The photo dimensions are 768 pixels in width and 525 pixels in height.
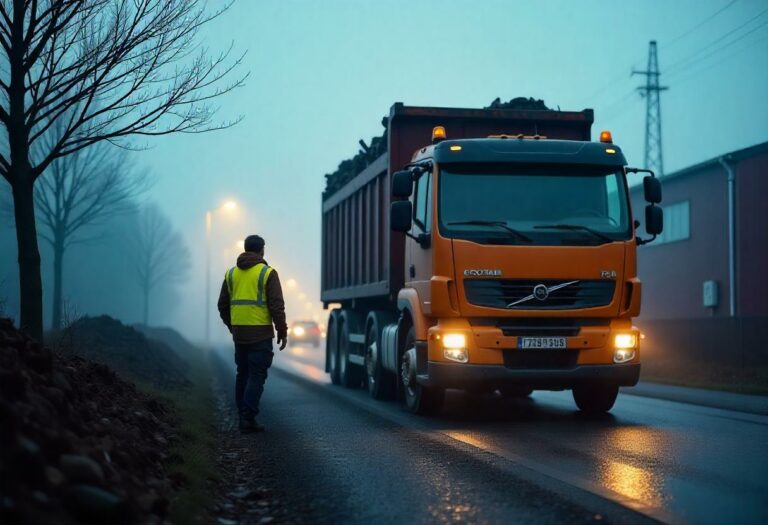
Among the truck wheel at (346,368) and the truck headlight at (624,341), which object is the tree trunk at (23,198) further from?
the truck wheel at (346,368)

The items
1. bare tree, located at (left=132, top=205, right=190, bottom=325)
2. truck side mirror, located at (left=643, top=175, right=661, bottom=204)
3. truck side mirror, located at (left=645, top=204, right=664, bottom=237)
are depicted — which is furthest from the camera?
bare tree, located at (left=132, top=205, right=190, bottom=325)

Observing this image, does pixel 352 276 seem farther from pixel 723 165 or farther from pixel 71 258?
pixel 71 258

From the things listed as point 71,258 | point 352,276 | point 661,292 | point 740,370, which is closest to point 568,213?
point 352,276

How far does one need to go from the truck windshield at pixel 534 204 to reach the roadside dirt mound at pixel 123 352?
6104mm

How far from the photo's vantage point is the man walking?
→ 1045 centimetres

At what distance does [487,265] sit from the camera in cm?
1064

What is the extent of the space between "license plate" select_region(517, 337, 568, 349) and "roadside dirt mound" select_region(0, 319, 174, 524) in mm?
4262

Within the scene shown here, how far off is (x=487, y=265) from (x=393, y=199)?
120 inches

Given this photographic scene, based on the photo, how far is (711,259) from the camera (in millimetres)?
30375

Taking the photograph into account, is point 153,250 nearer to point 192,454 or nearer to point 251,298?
point 251,298

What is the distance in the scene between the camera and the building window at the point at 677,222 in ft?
105

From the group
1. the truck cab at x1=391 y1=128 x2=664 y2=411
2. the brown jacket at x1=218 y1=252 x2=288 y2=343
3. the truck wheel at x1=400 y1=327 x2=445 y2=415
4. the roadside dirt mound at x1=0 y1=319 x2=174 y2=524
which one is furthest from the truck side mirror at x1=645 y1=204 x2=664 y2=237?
the roadside dirt mound at x1=0 y1=319 x2=174 y2=524

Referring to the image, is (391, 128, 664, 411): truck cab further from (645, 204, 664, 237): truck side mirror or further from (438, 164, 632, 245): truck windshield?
(645, 204, 664, 237): truck side mirror

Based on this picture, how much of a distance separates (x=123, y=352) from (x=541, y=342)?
883 centimetres
